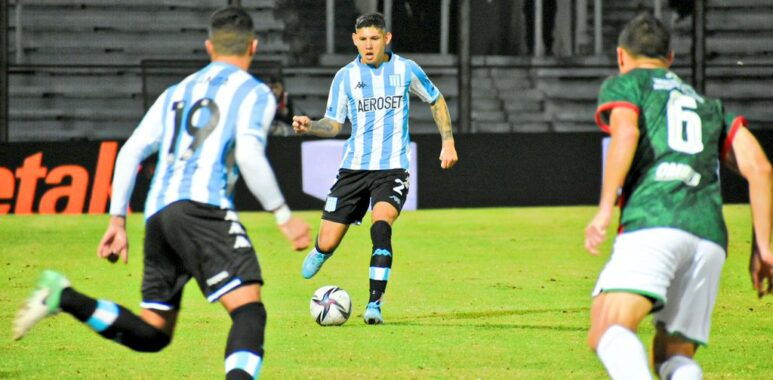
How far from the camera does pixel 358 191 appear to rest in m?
9.45

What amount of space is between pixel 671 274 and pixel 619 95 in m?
0.68

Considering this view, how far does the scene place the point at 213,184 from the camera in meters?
5.46

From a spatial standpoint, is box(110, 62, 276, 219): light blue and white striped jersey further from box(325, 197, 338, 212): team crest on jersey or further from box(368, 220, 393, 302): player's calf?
box(325, 197, 338, 212): team crest on jersey

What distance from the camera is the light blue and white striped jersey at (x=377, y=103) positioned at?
9547 mm

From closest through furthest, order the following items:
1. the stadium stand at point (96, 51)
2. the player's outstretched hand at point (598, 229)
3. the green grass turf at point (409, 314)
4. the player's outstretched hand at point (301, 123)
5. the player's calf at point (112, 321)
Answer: the player's outstretched hand at point (598, 229)
the player's calf at point (112, 321)
the green grass turf at point (409, 314)
the player's outstretched hand at point (301, 123)
the stadium stand at point (96, 51)

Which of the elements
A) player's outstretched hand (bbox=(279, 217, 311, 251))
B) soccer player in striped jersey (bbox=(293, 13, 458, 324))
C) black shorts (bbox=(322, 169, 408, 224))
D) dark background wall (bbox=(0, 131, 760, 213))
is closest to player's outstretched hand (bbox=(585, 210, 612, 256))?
player's outstretched hand (bbox=(279, 217, 311, 251))

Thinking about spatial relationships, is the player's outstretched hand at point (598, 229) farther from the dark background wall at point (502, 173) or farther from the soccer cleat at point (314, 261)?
the dark background wall at point (502, 173)

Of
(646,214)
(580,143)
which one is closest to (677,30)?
(580,143)

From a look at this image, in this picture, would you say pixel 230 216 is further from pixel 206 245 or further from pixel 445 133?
pixel 445 133

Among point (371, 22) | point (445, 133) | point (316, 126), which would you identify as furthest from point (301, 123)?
point (445, 133)

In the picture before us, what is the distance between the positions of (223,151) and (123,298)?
203 inches

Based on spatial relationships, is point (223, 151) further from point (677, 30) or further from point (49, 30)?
point (677, 30)

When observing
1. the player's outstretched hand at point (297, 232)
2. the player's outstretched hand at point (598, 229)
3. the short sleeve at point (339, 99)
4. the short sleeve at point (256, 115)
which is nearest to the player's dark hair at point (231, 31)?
the short sleeve at point (256, 115)

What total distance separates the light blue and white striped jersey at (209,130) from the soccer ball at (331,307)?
10.9 ft
